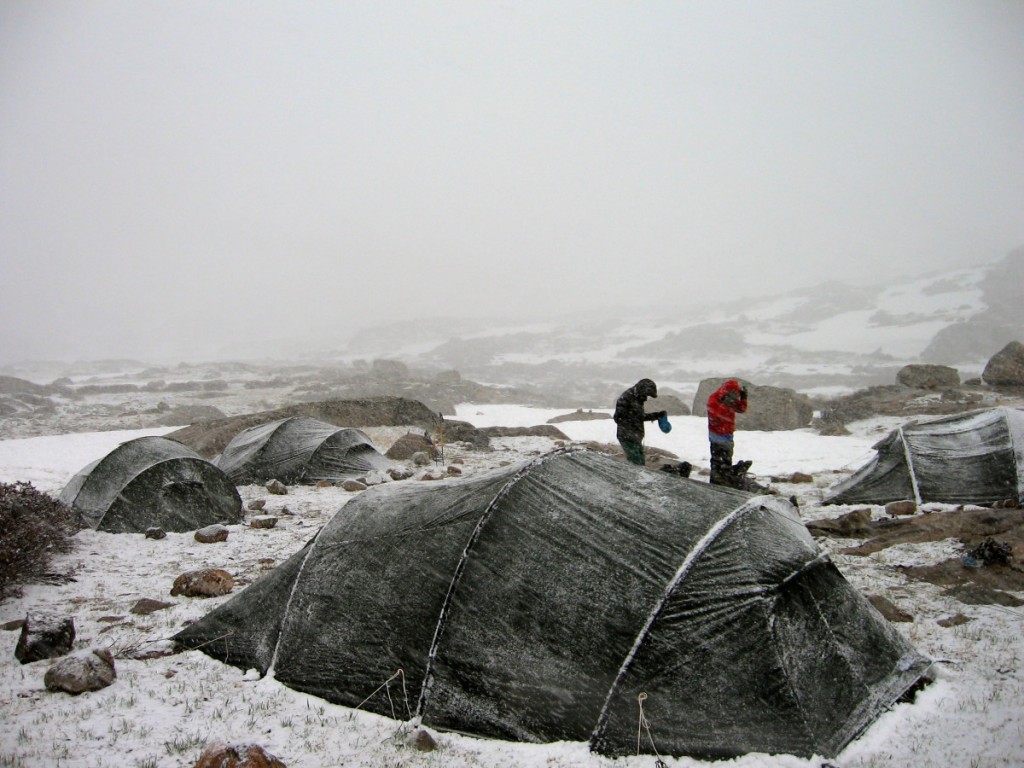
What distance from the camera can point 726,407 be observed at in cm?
960

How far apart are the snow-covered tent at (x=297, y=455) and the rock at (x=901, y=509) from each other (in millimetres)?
10478

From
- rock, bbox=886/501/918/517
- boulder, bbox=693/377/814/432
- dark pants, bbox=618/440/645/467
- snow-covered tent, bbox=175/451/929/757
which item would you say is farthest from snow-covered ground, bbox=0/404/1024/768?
boulder, bbox=693/377/814/432

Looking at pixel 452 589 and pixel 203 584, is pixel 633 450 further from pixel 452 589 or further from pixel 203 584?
pixel 203 584

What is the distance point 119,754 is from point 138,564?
15.1 feet

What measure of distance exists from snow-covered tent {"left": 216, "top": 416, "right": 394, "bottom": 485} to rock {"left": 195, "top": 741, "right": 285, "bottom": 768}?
9.76 meters

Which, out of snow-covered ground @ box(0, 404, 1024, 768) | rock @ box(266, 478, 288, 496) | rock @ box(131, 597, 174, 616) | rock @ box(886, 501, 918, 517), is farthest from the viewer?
rock @ box(266, 478, 288, 496)

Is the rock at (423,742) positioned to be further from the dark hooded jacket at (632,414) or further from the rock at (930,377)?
the rock at (930,377)

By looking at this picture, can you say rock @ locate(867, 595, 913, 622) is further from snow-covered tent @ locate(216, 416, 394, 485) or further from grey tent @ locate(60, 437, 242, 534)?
snow-covered tent @ locate(216, 416, 394, 485)

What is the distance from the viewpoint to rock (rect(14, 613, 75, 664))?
5.09m

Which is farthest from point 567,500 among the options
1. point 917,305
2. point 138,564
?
point 917,305

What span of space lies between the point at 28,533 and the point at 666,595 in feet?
25.0

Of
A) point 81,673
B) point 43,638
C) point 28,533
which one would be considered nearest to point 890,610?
point 81,673

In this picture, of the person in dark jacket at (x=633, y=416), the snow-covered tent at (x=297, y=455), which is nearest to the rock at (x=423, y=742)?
the person in dark jacket at (x=633, y=416)

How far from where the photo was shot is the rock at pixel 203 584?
21.9 ft
